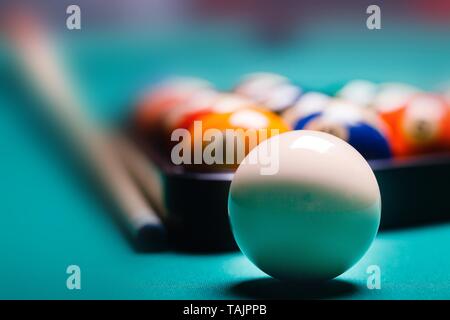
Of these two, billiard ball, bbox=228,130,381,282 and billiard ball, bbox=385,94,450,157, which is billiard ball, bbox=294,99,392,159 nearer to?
billiard ball, bbox=385,94,450,157

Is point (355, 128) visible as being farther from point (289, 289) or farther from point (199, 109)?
point (289, 289)

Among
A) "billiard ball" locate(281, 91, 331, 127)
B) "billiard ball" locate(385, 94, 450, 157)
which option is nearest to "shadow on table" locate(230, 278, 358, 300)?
"billiard ball" locate(281, 91, 331, 127)

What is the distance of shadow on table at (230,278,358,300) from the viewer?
2607mm

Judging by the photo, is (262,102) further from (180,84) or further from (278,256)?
(278,256)

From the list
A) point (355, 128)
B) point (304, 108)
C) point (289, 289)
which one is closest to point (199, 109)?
point (304, 108)

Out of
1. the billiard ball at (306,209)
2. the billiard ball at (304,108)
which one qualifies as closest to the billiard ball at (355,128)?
the billiard ball at (304,108)

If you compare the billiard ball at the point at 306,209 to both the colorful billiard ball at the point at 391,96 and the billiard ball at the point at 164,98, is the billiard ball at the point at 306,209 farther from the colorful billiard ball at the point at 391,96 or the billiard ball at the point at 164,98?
the billiard ball at the point at 164,98

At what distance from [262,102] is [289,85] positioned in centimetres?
45

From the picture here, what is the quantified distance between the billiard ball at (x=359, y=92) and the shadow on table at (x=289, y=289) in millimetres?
2321

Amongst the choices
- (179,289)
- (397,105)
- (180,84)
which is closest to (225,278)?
(179,289)

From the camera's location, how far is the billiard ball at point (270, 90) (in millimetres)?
4631

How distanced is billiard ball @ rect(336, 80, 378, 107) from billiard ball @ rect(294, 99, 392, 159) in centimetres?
103

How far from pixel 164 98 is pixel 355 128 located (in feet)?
7.02

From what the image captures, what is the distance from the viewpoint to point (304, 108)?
4.10 metres
